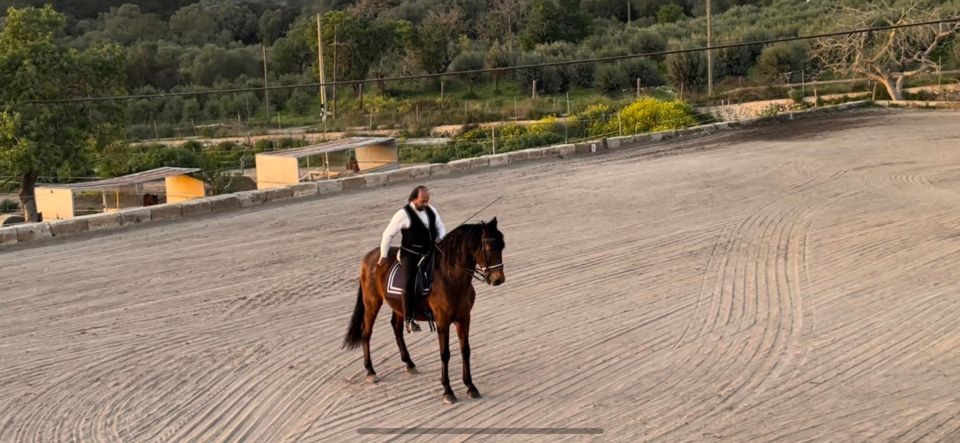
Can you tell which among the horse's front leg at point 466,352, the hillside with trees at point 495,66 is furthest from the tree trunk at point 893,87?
the horse's front leg at point 466,352

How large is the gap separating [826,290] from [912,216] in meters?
5.96

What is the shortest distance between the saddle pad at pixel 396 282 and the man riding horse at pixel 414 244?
42mm

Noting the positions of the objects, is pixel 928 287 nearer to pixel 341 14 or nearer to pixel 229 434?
pixel 229 434

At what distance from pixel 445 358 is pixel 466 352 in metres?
0.20

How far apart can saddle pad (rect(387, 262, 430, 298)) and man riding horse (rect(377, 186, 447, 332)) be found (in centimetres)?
4

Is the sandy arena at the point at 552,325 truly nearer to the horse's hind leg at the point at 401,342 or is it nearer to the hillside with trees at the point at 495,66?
the horse's hind leg at the point at 401,342

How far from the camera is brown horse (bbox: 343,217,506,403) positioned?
908 centimetres

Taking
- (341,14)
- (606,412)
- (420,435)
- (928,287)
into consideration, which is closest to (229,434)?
(420,435)

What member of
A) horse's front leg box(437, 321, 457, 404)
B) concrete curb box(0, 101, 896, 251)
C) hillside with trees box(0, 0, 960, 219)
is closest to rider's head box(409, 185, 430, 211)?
horse's front leg box(437, 321, 457, 404)

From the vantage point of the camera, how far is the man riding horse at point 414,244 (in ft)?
32.3

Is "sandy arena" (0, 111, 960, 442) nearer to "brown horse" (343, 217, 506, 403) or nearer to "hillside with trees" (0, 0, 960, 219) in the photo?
"brown horse" (343, 217, 506, 403)

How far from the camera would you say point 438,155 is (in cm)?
3731

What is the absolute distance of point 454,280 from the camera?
9438 mm

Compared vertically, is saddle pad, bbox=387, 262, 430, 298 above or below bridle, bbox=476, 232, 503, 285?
below
